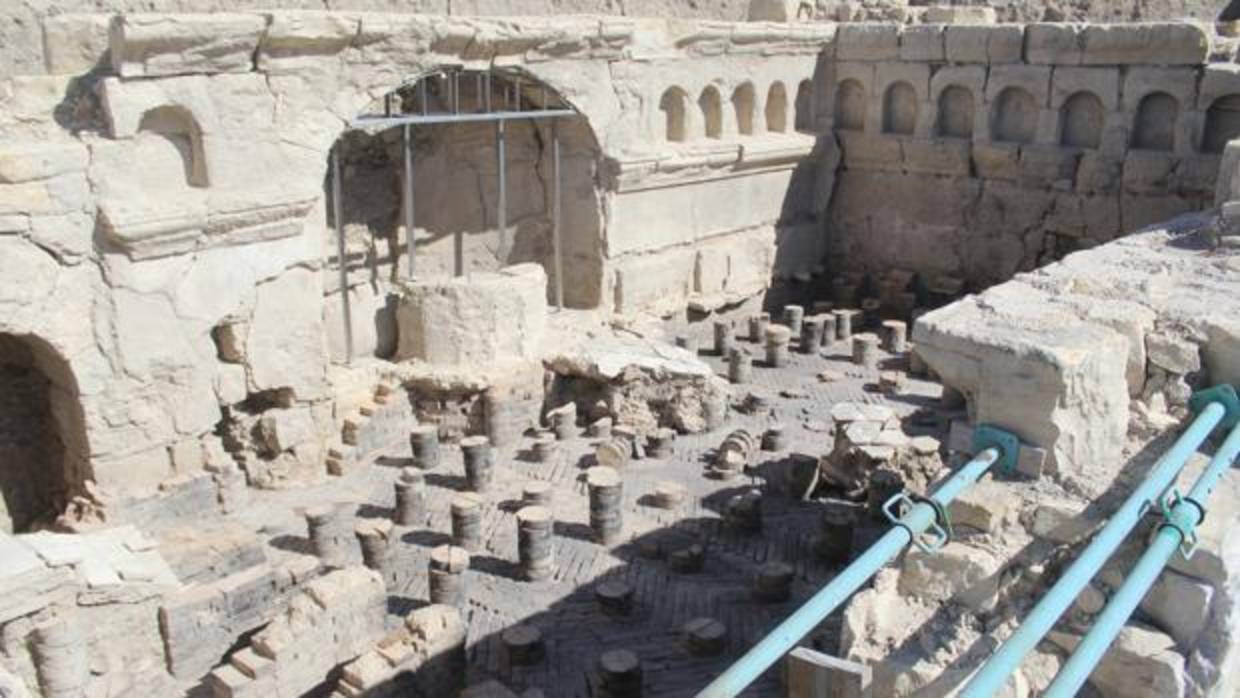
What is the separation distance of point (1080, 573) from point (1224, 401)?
63.6 inches

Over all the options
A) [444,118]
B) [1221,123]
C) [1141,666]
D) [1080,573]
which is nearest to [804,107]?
[1221,123]

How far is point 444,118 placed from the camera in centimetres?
1017

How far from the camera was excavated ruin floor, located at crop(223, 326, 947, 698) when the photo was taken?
7.13 metres

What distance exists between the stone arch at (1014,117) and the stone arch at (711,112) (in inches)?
138

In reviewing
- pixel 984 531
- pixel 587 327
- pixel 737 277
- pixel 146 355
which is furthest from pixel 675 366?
pixel 984 531

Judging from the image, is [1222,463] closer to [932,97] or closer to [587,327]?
[587,327]

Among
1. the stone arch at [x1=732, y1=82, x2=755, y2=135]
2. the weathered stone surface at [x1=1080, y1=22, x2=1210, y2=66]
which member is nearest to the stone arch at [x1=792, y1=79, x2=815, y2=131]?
the stone arch at [x1=732, y1=82, x2=755, y2=135]

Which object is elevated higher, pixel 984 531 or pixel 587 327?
pixel 984 531

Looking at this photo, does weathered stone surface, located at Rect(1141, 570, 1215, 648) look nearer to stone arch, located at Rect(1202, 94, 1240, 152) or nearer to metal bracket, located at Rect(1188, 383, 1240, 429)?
metal bracket, located at Rect(1188, 383, 1240, 429)

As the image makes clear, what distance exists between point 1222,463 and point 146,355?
7429 millimetres

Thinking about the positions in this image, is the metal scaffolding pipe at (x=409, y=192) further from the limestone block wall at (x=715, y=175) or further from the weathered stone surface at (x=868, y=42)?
the weathered stone surface at (x=868, y=42)

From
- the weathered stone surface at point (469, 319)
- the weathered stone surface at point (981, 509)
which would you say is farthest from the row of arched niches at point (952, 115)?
the weathered stone surface at point (981, 509)

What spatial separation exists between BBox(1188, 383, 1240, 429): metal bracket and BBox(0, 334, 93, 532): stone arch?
26.0ft

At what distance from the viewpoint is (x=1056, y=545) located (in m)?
3.84
